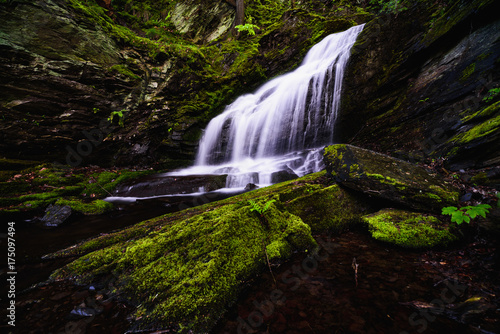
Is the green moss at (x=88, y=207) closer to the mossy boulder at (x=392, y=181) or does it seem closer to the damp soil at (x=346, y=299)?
the damp soil at (x=346, y=299)

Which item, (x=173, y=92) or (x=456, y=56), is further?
(x=173, y=92)

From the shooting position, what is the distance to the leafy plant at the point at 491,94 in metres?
4.19

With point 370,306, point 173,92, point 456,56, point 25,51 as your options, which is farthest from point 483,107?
point 25,51

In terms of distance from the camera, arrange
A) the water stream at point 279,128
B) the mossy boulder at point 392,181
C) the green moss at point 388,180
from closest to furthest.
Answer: the mossy boulder at point 392,181
the green moss at point 388,180
the water stream at point 279,128

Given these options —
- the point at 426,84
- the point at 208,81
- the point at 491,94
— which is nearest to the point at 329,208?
the point at 491,94

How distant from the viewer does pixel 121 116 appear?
1008 centimetres

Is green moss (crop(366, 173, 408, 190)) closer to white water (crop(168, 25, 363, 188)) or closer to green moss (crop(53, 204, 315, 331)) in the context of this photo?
green moss (crop(53, 204, 315, 331))

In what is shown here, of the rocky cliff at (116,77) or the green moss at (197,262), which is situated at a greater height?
the rocky cliff at (116,77)

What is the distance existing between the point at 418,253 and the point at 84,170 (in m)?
12.3

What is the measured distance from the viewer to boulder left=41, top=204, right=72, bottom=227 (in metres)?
5.04

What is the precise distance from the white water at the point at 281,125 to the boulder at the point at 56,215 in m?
5.22

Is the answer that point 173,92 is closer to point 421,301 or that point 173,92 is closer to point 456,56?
point 456,56

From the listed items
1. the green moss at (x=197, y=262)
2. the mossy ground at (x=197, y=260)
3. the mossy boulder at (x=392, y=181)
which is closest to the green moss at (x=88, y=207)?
the mossy ground at (x=197, y=260)

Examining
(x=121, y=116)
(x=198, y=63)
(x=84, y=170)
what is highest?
(x=198, y=63)
